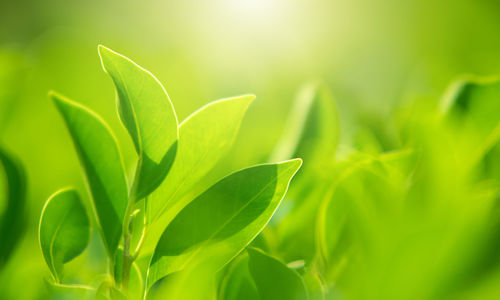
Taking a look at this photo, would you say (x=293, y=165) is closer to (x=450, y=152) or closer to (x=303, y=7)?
(x=450, y=152)

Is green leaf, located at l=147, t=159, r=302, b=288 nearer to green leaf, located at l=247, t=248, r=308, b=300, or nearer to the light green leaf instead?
green leaf, located at l=247, t=248, r=308, b=300

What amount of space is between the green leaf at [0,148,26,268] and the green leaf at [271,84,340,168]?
10.1 inches

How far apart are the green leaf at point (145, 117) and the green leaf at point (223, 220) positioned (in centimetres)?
3

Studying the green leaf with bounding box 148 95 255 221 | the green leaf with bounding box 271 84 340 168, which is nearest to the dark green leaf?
the green leaf with bounding box 148 95 255 221

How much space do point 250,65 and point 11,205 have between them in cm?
59

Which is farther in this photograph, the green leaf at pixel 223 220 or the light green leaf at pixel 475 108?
the light green leaf at pixel 475 108

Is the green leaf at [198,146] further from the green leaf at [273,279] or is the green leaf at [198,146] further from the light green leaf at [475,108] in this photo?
the light green leaf at [475,108]

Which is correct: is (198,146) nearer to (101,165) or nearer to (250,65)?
(101,165)

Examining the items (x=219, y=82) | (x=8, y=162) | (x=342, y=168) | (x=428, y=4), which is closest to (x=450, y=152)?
(x=342, y=168)

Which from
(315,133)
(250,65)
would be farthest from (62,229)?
(250,65)

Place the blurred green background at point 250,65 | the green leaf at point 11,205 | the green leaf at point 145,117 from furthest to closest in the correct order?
the blurred green background at point 250,65, the green leaf at point 11,205, the green leaf at point 145,117

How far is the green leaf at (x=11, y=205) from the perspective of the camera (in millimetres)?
404

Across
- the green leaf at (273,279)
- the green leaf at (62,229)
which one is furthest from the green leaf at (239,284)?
the green leaf at (62,229)

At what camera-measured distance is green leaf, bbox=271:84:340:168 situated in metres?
0.47
